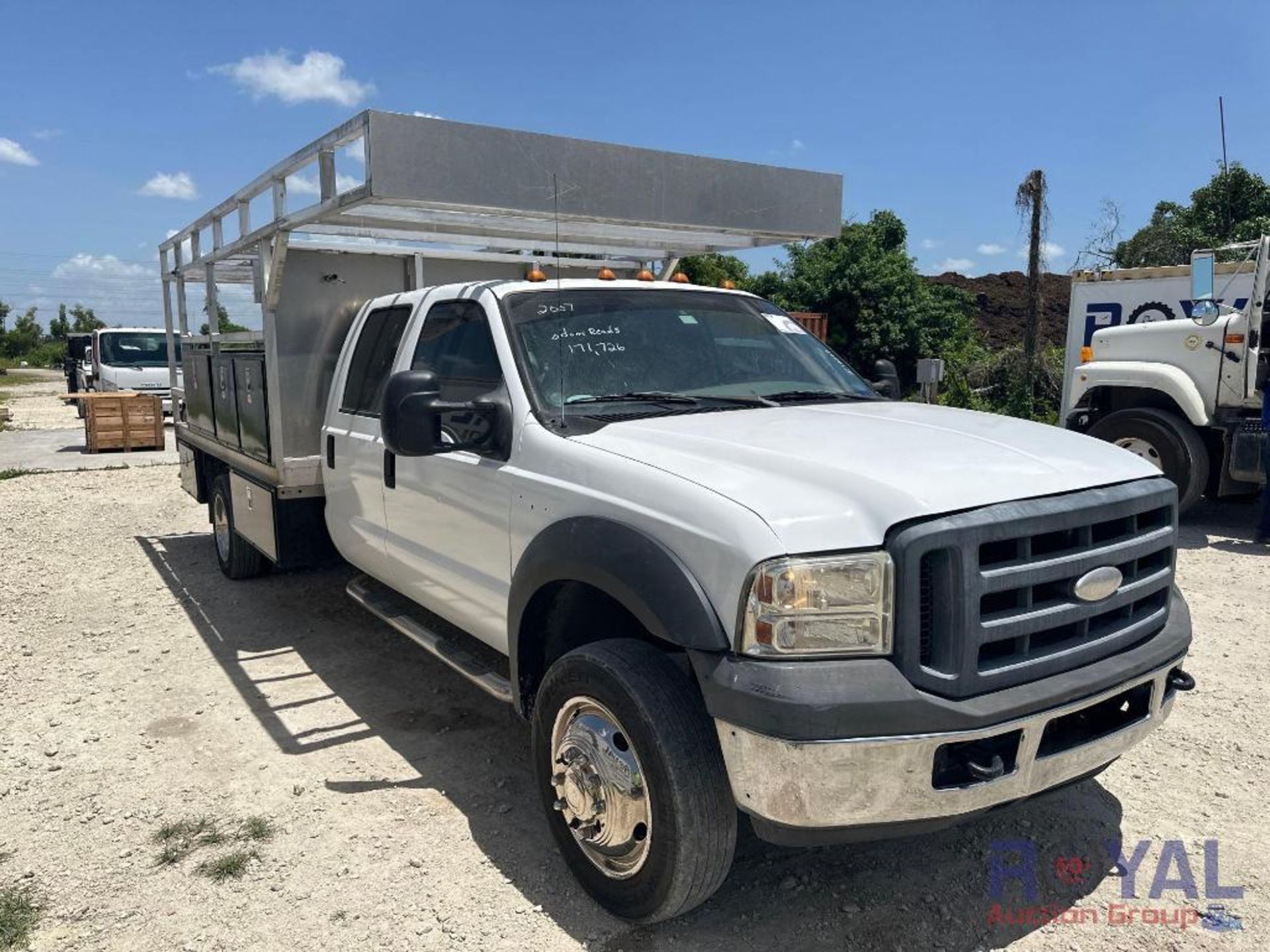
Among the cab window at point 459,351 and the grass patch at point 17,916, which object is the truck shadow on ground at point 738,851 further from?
the cab window at point 459,351

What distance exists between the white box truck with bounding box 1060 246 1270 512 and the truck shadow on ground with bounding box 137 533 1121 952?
5.49 meters

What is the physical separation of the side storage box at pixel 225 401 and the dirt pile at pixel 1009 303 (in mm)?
30801

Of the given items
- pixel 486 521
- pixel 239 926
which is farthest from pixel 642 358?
pixel 239 926

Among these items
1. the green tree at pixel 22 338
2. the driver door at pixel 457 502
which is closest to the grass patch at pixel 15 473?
the driver door at pixel 457 502

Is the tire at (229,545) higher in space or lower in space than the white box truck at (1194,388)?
lower

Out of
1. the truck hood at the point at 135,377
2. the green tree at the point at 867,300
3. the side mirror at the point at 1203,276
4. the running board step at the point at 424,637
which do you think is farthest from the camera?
the green tree at the point at 867,300

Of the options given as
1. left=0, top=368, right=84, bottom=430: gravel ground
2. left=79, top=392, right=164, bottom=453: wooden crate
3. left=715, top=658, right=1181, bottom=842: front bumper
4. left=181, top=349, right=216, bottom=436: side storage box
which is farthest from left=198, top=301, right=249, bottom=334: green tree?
left=0, top=368, right=84, bottom=430: gravel ground

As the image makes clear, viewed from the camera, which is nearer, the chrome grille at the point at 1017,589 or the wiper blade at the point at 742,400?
the chrome grille at the point at 1017,589

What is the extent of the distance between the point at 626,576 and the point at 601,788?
662 millimetres

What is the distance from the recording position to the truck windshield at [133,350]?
19.8 m

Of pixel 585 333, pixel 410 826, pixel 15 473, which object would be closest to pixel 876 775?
pixel 410 826

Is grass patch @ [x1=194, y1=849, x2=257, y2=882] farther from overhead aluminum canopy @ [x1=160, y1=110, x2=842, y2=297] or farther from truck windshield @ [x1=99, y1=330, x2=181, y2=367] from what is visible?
truck windshield @ [x1=99, y1=330, x2=181, y2=367]

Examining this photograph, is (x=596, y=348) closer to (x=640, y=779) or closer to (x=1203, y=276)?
(x=640, y=779)

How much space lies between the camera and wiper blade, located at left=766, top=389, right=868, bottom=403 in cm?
377
